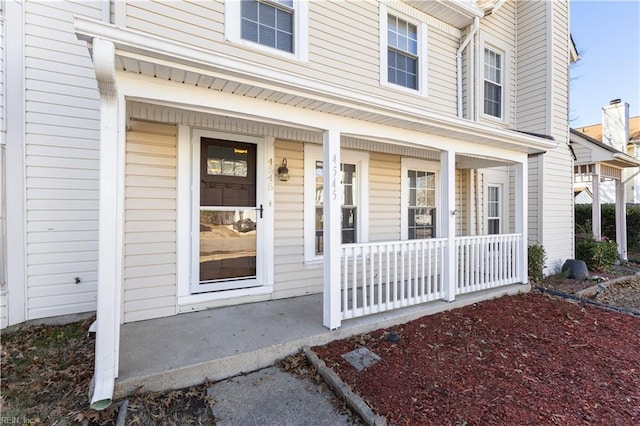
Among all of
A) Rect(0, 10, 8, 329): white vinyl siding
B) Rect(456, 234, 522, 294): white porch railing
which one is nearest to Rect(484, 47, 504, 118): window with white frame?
Rect(456, 234, 522, 294): white porch railing

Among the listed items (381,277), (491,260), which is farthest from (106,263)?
(491,260)

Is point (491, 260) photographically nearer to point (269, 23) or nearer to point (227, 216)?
point (227, 216)

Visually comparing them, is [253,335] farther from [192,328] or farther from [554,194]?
[554,194]

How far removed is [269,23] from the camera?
439 cm

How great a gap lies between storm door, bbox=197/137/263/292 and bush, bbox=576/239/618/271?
781 cm

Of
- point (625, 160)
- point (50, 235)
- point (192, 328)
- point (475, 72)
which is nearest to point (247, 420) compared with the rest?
point (192, 328)

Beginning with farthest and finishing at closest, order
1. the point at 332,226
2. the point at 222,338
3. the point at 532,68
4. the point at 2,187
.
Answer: the point at 532,68, the point at 2,187, the point at 332,226, the point at 222,338

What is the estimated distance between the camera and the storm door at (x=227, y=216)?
4.08 m

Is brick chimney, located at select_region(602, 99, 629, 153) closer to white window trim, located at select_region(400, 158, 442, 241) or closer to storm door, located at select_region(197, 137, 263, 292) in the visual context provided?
white window trim, located at select_region(400, 158, 442, 241)

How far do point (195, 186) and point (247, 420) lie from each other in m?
2.71

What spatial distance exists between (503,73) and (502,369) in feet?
22.1

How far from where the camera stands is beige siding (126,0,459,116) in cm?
367

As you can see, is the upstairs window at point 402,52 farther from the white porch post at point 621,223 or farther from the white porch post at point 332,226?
the white porch post at point 621,223

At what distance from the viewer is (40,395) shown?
2492 millimetres
